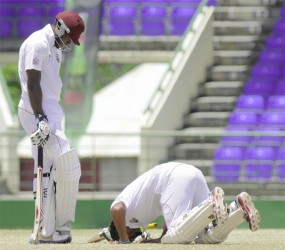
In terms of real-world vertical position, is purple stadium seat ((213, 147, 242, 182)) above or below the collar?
below

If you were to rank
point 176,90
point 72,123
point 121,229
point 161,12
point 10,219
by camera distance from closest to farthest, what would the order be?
point 121,229
point 10,219
point 176,90
point 72,123
point 161,12

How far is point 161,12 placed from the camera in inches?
877

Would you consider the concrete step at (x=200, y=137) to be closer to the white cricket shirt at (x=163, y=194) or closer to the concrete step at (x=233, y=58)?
the concrete step at (x=233, y=58)

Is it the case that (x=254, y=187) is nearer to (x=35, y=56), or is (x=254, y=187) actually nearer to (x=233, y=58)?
(x=233, y=58)

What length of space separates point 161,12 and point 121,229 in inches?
487

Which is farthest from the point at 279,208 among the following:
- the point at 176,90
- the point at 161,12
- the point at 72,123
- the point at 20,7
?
the point at 20,7

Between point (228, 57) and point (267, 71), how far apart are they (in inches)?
30.7

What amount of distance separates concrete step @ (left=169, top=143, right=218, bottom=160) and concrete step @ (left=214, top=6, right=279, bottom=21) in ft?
16.0

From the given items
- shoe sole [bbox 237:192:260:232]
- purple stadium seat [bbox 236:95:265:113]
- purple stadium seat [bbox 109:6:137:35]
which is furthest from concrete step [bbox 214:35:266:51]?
shoe sole [bbox 237:192:260:232]

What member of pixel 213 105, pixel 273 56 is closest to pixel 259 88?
pixel 213 105

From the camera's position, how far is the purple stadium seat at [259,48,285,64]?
814 inches

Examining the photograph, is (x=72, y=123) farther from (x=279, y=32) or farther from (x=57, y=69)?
(x=57, y=69)

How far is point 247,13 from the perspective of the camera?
21859mm

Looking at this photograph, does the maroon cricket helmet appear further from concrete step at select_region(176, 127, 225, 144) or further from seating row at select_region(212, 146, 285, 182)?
seating row at select_region(212, 146, 285, 182)
